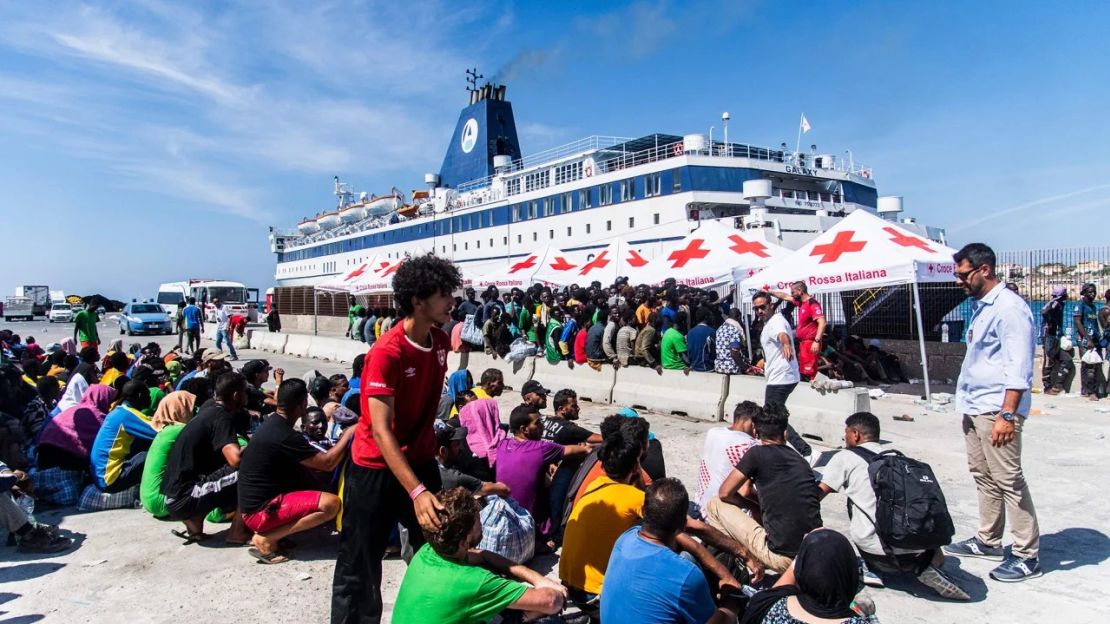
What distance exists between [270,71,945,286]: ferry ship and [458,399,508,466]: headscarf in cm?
1212

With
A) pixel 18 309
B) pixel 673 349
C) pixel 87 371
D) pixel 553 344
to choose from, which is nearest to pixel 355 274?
pixel 553 344

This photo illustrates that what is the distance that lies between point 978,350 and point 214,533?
5550mm

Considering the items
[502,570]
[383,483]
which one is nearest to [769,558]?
[502,570]

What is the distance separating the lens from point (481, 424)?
5723mm

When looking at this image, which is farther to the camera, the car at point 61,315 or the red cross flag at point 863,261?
the car at point 61,315

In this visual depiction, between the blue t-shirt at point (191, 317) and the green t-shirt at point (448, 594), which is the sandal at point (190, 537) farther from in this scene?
the blue t-shirt at point (191, 317)

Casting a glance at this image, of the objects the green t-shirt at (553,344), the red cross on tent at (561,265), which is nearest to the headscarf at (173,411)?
the green t-shirt at (553,344)

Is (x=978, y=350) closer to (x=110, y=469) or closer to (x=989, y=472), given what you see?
(x=989, y=472)

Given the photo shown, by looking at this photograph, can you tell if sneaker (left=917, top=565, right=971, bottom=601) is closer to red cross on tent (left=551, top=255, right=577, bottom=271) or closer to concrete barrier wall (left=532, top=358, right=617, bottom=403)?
concrete barrier wall (left=532, top=358, right=617, bottom=403)

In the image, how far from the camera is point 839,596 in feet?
7.79

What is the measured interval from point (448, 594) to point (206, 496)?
121 inches

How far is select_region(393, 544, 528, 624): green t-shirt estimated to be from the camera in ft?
8.72

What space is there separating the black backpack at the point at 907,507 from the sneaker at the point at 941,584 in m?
0.21

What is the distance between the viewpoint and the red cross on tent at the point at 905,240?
35.7 feet
